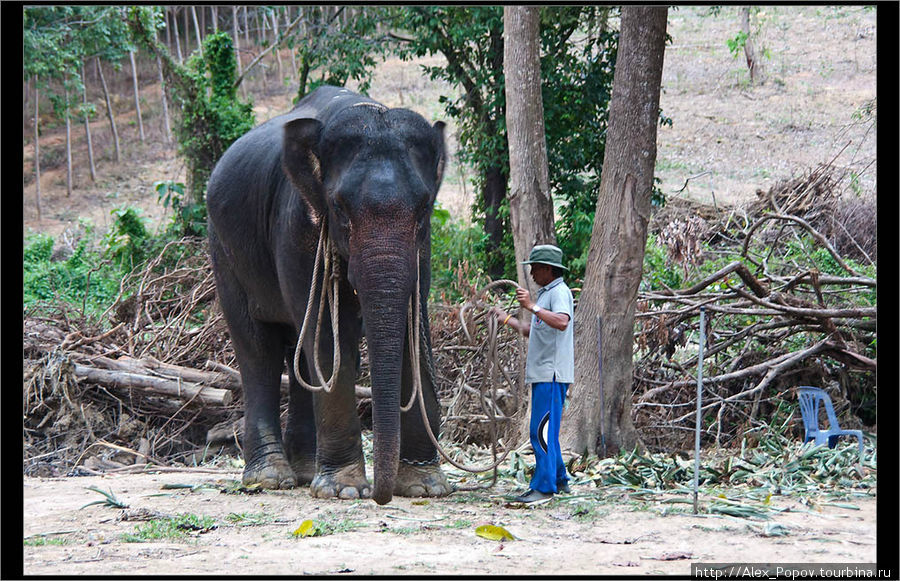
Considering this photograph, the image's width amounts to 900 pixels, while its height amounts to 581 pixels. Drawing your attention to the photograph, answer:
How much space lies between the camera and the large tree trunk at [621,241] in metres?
8.16

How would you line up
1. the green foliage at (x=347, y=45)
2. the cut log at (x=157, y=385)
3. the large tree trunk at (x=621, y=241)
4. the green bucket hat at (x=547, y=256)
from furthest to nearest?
the green foliage at (x=347, y=45), the cut log at (x=157, y=385), the large tree trunk at (x=621, y=241), the green bucket hat at (x=547, y=256)

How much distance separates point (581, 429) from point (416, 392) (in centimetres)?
221

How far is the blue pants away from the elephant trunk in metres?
1.09

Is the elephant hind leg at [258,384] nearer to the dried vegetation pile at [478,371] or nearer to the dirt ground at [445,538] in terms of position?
the dirt ground at [445,538]

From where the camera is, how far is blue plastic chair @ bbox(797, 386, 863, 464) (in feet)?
26.3

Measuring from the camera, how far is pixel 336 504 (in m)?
6.48

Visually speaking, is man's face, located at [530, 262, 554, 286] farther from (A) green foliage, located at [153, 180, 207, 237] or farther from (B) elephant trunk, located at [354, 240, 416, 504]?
(A) green foliage, located at [153, 180, 207, 237]

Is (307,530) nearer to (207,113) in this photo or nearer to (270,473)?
(270,473)

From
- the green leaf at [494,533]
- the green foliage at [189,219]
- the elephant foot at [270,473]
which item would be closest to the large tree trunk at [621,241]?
the elephant foot at [270,473]

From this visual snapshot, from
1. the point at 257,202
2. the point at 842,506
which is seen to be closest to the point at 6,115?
the point at 257,202

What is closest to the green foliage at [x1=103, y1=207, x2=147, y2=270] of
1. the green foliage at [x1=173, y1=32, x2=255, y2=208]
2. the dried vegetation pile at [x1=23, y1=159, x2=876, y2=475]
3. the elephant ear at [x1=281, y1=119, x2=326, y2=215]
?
the green foliage at [x1=173, y1=32, x2=255, y2=208]

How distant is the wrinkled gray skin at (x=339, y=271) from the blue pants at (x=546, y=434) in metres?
0.78

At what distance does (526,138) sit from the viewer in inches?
361

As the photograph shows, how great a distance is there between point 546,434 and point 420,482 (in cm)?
97
